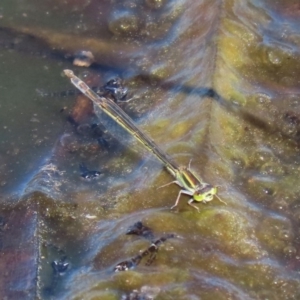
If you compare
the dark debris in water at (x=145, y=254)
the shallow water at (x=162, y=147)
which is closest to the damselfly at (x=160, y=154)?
the shallow water at (x=162, y=147)

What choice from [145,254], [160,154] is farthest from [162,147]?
[145,254]

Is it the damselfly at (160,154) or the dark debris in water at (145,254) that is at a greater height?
the damselfly at (160,154)

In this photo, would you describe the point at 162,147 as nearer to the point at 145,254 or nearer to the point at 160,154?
the point at 160,154

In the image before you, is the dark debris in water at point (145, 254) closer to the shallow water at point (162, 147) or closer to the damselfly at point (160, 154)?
the shallow water at point (162, 147)

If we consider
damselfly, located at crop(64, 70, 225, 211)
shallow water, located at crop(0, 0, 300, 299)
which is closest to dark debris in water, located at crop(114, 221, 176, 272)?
shallow water, located at crop(0, 0, 300, 299)

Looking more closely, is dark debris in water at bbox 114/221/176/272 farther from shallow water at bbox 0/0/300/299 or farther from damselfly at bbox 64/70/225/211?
damselfly at bbox 64/70/225/211

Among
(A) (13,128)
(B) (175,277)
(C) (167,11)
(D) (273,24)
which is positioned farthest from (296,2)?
(B) (175,277)
